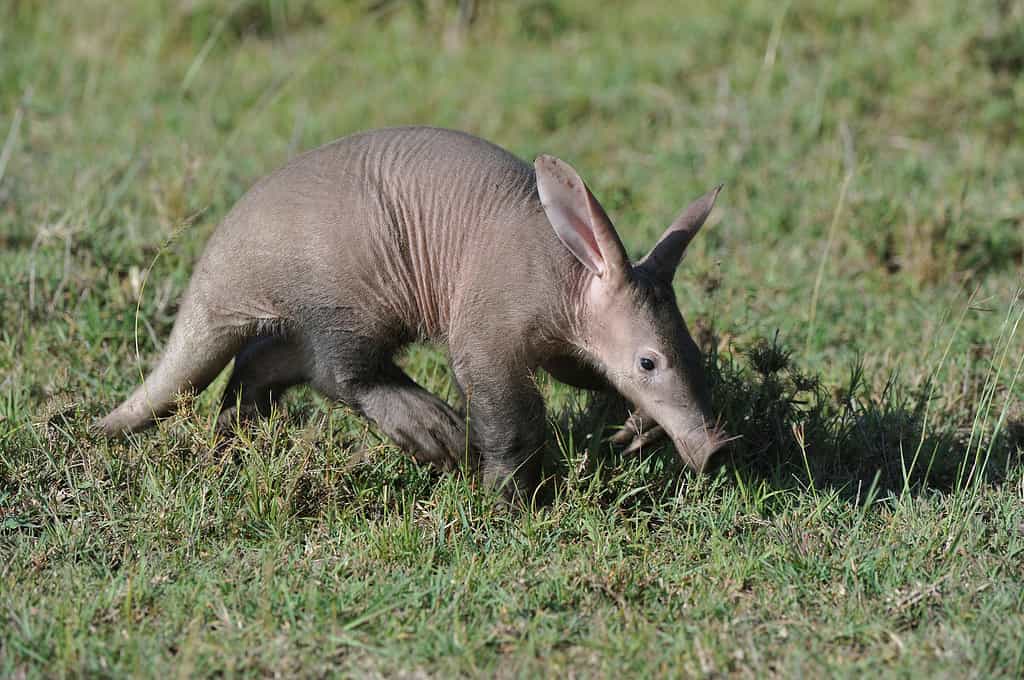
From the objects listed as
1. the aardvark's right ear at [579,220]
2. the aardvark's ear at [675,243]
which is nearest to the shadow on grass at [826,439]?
the aardvark's ear at [675,243]

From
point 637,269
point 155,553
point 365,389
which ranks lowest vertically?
point 155,553

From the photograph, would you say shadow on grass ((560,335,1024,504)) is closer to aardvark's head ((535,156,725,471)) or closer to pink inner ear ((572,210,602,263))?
aardvark's head ((535,156,725,471))

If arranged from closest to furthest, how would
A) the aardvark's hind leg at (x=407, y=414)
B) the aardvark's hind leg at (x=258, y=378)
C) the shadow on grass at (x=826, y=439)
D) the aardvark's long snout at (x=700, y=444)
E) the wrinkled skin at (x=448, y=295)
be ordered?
1. the aardvark's long snout at (x=700, y=444)
2. the wrinkled skin at (x=448, y=295)
3. the aardvark's hind leg at (x=407, y=414)
4. the shadow on grass at (x=826, y=439)
5. the aardvark's hind leg at (x=258, y=378)

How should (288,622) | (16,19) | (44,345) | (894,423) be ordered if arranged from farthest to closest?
(16,19) → (44,345) → (894,423) → (288,622)

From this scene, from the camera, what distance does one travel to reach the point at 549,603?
144 inches

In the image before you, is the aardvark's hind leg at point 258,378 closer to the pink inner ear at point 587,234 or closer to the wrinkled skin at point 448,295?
the wrinkled skin at point 448,295

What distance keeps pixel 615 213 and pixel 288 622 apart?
3.29 m

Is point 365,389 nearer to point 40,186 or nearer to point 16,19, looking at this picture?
point 40,186

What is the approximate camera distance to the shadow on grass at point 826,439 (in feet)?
14.3

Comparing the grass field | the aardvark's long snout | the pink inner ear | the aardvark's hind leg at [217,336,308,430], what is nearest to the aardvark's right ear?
the pink inner ear

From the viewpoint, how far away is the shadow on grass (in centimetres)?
435

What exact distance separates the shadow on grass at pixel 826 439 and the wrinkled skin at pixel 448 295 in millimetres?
403

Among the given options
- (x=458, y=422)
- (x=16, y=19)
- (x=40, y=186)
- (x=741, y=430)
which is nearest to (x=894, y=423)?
(x=741, y=430)

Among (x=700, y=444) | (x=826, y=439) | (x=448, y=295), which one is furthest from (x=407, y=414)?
(x=826, y=439)
